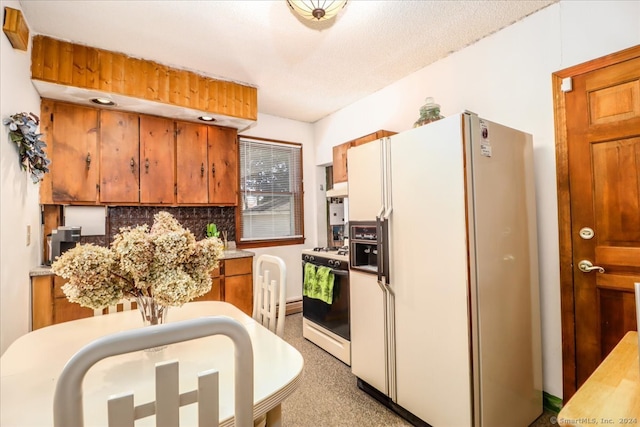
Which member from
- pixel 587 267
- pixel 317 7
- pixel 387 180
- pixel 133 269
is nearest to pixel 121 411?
pixel 133 269

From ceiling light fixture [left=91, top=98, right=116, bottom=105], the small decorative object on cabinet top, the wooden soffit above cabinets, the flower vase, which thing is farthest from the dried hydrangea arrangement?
ceiling light fixture [left=91, top=98, right=116, bottom=105]

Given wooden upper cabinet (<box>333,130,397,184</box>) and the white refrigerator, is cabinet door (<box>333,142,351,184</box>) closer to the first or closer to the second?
wooden upper cabinet (<box>333,130,397,184</box>)

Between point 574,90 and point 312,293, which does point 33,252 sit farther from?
point 574,90

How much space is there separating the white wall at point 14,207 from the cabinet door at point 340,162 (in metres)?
2.70

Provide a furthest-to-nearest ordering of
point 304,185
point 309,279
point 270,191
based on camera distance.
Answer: point 304,185 < point 270,191 < point 309,279

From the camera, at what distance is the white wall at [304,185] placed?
13.2 feet

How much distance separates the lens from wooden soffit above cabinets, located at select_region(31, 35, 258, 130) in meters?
2.32

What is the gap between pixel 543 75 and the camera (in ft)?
6.63

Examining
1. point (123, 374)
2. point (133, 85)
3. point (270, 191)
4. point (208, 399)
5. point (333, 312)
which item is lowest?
point (333, 312)

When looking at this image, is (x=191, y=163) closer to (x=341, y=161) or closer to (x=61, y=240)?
(x=61, y=240)

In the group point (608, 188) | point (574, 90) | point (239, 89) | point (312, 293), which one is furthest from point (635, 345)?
point (239, 89)

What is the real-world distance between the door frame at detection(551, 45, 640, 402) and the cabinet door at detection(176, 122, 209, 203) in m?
3.21

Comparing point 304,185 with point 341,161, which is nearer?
point 341,161

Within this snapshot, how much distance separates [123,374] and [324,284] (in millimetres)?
1882
